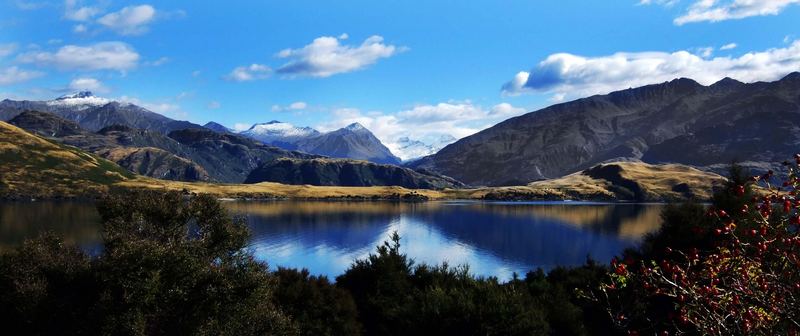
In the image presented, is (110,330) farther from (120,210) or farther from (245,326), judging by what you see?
(120,210)

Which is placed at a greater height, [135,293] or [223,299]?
[135,293]

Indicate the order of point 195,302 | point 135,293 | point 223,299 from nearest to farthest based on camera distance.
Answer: point 135,293 < point 195,302 < point 223,299

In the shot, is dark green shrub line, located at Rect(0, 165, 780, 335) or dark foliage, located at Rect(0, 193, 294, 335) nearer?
dark foliage, located at Rect(0, 193, 294, 335)

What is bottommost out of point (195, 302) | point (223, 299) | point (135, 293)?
point (223, 299)

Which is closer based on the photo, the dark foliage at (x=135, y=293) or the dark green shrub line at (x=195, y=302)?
the dark foliage at (x=135, y=293)

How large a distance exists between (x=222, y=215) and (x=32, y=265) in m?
27.1

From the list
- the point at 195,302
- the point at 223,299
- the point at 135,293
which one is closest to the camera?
the point at 135,293

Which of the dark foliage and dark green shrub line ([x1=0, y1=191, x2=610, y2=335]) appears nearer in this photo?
the dark foliage

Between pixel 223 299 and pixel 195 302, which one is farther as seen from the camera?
pixel 223 299

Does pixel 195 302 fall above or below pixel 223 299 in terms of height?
above

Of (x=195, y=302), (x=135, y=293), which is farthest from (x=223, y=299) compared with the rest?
(x=135, y=293)

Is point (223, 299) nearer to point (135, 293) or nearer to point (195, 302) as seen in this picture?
point (195, 302)

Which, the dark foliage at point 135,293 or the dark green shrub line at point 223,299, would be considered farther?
the dark green shrub line at point 223,299

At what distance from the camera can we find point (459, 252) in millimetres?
180250
